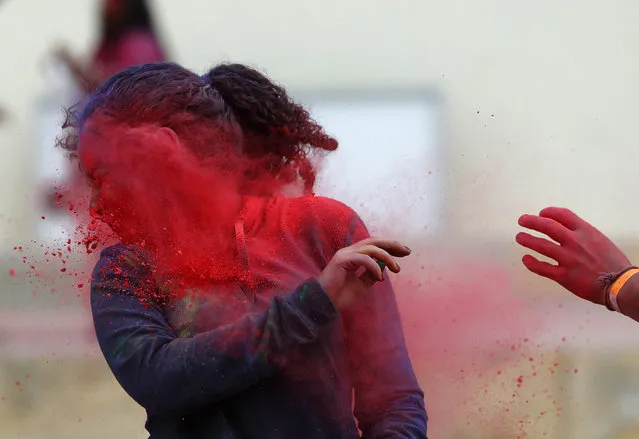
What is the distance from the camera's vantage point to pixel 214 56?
1.45 meters

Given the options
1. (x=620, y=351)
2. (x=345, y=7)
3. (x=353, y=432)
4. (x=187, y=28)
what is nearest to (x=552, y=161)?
(x=620, y=351)

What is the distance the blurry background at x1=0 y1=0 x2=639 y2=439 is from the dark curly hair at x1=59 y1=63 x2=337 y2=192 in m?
0.12

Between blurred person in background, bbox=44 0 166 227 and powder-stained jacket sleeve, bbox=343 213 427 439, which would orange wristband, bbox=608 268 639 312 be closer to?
powder-stained jacket sleeve, bbox=343 213 427 439

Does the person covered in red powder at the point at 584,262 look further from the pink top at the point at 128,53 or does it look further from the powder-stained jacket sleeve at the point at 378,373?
the pink top at the point at 128,53

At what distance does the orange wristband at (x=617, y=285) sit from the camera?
3.29ft

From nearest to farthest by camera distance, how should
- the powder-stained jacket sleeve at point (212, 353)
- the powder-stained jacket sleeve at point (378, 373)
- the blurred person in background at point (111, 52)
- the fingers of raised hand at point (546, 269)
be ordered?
the powder-stained jacket sleeve at point (212, 353) < the powder-stained jacket sleeve at point (378, 373) < the fingers of raised hand at point (546, 269) < the blurred person in background at point (111, 52)

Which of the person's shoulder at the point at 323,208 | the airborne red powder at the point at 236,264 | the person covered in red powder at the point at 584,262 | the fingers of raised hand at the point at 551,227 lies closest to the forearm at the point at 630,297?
the person covered in red powder at the point at 584,262

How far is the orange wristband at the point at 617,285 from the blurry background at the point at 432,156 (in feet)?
0.82

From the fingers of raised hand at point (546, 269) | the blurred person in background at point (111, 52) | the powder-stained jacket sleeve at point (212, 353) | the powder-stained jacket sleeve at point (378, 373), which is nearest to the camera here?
the powder-stained jacket sleeve at point (212, 353)

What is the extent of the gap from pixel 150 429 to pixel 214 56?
817 mm

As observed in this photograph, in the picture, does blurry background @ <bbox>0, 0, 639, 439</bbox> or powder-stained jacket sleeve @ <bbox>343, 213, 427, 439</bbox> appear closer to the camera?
powder-stained jacket sleeve @ <bbox>343, 213, 427, 439</bbox>

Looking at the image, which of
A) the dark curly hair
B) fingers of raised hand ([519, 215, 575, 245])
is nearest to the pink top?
the dark curly hair

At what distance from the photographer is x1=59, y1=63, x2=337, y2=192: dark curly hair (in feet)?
3.23

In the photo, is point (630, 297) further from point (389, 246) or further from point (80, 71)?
point (80, 71)
